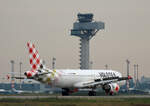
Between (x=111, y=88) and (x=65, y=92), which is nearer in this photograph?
(x=111, y=88)

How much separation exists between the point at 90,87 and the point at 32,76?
13037 mm

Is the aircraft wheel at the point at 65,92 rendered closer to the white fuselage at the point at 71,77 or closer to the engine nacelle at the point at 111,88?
the white fuselage at the point at 71,77

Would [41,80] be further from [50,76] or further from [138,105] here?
[138,105]

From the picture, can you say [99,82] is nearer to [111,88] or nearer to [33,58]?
[111,88]

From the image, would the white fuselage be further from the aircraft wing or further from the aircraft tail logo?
the aircraft tail logo

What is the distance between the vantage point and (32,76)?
255 feet

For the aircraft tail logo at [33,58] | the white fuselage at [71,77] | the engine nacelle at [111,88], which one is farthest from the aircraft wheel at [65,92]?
the aircraft tail logo at [33,58]

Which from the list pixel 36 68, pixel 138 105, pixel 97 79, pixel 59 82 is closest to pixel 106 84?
pixel 97 79

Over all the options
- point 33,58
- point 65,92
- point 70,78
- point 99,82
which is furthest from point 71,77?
point 33,58

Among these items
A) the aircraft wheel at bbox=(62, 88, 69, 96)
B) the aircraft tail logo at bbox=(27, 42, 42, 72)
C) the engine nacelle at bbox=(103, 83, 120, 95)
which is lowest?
the aircraft wheel at bbox=(62, 88, 69, 96)

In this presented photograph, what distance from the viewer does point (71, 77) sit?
3388 inches

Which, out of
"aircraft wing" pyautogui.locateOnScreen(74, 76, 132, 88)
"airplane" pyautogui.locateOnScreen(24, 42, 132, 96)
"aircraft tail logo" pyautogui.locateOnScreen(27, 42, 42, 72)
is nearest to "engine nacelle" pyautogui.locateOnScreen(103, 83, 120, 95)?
"airplane" pyautogui.locateOnScreen(24, 42, 132, 96)

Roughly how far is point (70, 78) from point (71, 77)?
0.29 metres

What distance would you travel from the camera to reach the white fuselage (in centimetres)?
8238
